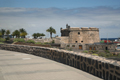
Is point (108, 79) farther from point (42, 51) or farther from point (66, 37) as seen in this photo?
point (66, 37)

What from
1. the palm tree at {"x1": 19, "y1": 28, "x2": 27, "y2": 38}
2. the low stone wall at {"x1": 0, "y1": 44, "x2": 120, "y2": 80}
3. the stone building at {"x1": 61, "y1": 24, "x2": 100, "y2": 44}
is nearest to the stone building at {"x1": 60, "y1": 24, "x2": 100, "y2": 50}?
the stone building at {"x1": 61, "y1": 24, "x2": 100, "y2": 44}

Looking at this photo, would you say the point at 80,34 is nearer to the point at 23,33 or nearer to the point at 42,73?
Result: the point at 23,33

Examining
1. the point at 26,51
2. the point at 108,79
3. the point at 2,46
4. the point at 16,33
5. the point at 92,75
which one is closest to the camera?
the point at 108,79

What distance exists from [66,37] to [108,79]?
86.1 m

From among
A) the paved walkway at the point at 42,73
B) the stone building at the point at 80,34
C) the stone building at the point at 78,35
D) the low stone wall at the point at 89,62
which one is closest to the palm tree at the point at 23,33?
the stone building at the point at 78,35

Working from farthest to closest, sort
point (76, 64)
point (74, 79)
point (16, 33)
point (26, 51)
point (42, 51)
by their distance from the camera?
point (16, 33)
point (26, 51)
point (42, 51)
point (76, 64)
point (74, 79)

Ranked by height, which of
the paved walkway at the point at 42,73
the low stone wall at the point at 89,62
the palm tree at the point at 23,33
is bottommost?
the paved walkway at the point at 42,73

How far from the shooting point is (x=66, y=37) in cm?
9275

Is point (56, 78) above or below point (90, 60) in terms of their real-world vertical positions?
below

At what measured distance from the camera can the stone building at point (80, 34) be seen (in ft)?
304

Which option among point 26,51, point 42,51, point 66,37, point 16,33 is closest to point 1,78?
point 42,51

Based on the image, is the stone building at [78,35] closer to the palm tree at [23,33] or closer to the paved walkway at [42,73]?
the palm tree at [23,33]

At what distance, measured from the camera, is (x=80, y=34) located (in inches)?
3676

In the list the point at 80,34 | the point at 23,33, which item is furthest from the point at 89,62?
the point at 23,33
